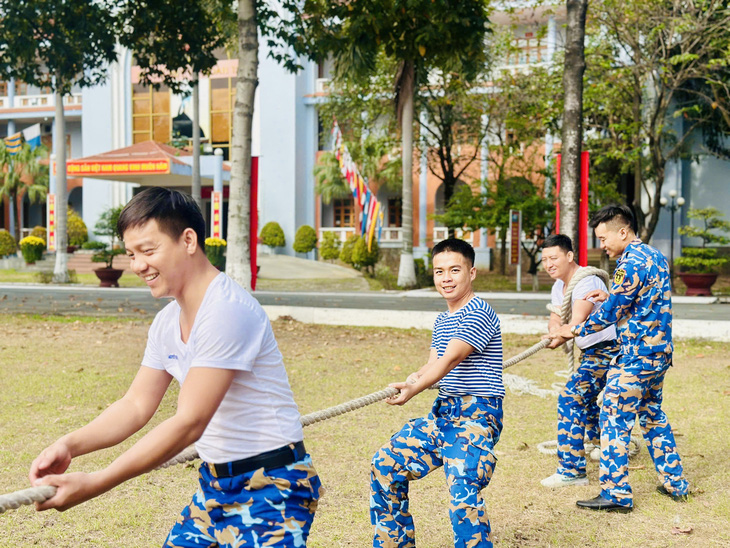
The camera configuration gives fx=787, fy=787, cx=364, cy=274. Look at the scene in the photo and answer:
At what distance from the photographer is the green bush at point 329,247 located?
116 ft

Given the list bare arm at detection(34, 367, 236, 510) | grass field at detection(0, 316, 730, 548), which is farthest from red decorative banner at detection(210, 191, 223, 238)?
bare arm at detection(34, 367, 236, 510)

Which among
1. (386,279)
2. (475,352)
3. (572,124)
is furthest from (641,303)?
(386,279)

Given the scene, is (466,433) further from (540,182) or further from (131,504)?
(540,182)

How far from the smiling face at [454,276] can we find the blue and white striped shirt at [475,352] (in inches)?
2.1

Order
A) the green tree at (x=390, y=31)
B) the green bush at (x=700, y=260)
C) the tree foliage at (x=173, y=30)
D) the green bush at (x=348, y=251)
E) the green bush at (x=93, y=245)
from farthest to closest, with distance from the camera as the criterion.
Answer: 1. the green bush at (x=93, y=245)
2. the green bush at (x=348, y=251)
3. the green bush at (x=700, y=260)
4. the tree foliage at (x=173, y=30)
5. the green tree at (x=390, y=31)

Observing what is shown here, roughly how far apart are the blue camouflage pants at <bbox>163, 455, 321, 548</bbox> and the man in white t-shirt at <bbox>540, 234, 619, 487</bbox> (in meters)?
3.17

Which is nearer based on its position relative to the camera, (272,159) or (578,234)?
(578,234)

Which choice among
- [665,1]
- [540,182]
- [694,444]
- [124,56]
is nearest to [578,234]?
[694,444]

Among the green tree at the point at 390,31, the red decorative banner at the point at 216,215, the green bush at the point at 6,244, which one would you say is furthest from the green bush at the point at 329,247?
the green tree at the point at 390,31

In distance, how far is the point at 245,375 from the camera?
7.29 ft

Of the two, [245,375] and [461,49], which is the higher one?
[461,49]

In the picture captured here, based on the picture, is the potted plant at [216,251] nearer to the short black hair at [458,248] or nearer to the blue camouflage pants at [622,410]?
the blue camouflage pants at [622,410]

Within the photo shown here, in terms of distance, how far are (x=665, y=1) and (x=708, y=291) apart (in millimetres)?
7867

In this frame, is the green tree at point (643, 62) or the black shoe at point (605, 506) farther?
the green tree at point (643, 62)
